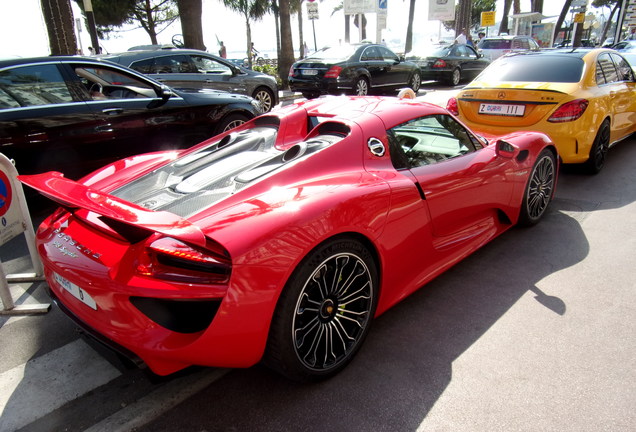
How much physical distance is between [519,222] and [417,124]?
1.70 m

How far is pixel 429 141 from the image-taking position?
10.3 feet

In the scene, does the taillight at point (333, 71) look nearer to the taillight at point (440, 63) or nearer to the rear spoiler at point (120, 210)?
the taillight at point (440, 63)

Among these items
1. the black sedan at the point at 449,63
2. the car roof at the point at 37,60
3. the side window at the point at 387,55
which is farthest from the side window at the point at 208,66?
the black sedan at the point at 449,63

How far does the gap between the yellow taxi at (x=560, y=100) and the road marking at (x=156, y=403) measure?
4434mm

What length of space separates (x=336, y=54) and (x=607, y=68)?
7.60 metres

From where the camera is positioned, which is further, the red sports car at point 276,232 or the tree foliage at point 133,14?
the tree foliage at point 133,14

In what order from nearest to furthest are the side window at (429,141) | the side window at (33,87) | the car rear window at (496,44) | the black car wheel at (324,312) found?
the black car wheel at (324,312)
the side window at (429,141)
the side window at (33,87)
the car rear window at (496,44)

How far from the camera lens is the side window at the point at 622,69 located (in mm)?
6312

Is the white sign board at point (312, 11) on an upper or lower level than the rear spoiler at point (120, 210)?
upper

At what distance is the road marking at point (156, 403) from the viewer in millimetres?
2065

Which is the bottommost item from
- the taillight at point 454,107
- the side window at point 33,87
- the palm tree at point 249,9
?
the taillight at point 454,107

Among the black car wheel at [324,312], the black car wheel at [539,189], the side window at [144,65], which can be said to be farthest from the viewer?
the side window at [144,65]

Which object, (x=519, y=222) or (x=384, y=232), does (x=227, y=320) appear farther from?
(x=519, y=222)

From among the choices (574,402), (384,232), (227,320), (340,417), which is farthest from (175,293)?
(574,402)
